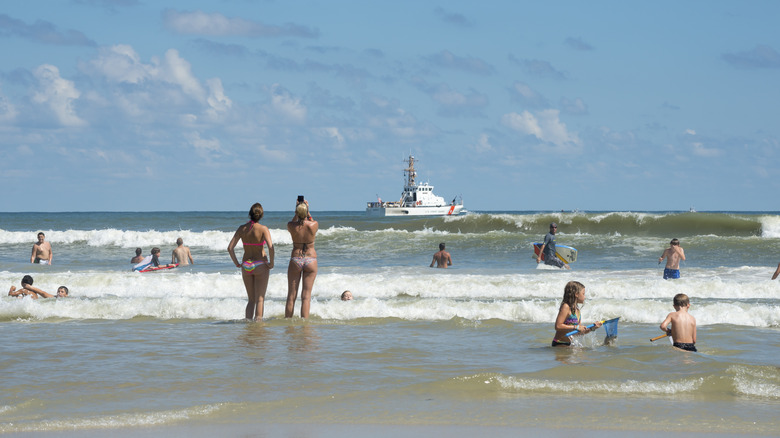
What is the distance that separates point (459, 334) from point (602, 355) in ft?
6.74

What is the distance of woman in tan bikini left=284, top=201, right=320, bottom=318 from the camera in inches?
378

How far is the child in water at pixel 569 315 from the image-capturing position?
7.77 m

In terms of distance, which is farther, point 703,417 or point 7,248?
point 7,248

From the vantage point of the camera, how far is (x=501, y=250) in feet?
87.8

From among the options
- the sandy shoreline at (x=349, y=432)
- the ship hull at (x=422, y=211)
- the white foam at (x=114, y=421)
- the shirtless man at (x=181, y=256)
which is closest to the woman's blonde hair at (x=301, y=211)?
the white foam at (x=114, y=421)

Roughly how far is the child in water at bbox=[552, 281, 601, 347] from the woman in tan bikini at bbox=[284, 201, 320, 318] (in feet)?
11.5

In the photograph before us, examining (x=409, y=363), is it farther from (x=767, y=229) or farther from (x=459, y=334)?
(x=767, y=229)

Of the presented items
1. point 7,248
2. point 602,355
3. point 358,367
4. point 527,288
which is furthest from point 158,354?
point 7,248

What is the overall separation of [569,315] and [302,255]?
12.5 feet

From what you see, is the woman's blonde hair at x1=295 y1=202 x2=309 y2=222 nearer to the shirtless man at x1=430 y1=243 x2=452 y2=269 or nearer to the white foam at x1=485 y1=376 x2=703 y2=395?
the white foam at x1=485 y1=376 x2=703 y2=395

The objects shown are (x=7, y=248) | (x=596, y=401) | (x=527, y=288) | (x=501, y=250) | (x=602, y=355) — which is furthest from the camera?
(x=7, y=248)

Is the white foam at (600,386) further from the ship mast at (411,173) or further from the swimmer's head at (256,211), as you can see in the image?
the ship mast at (411,173)

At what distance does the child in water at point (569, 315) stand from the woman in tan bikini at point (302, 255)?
351 cm

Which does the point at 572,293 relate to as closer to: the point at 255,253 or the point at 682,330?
the point at 682,330
